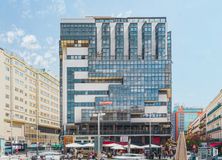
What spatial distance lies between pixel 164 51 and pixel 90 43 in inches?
710

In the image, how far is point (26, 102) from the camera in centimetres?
11288

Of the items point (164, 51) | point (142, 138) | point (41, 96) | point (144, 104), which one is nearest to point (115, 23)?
point (164, 51)

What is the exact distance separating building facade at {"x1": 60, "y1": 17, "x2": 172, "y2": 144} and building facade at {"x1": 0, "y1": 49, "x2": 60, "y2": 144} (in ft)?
45.2

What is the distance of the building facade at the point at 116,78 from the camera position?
93250 millimetres

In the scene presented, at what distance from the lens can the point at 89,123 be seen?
92.8m

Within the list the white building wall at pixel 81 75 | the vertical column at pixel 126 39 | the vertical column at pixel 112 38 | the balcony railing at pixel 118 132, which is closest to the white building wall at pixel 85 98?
the white building wall at pixel 81 75

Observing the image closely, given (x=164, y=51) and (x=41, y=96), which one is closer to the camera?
(x=164, y=51)

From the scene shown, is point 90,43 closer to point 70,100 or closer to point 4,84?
point 70,100

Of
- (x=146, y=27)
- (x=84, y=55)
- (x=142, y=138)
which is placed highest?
(x=146, y=27)

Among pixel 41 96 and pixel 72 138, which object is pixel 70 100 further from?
pixel 41 96

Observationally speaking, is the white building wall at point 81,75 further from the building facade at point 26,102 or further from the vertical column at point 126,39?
the building facade at point 26,102

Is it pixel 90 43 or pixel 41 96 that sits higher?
pixel 90 43

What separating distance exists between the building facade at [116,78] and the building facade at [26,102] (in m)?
13.8

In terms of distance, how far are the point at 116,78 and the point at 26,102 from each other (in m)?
31.7
